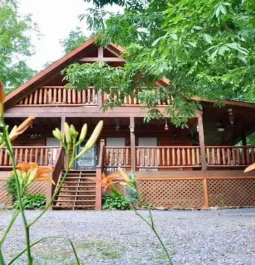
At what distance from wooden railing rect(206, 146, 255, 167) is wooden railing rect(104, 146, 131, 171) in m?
3.08

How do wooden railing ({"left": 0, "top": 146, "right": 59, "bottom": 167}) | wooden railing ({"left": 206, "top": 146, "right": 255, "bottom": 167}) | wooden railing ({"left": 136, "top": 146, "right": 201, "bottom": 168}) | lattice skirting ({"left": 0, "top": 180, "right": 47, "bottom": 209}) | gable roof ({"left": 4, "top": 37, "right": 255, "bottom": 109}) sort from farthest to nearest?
gable roof ({"left": 4, "top": 37, "right": 255, "bottom": 109}) → wooden railing ({"left": 206, "top": 146, "right": 255, "bottom": 167}) → wooden railing ({"left": 136, "top": 146, "right": 201, "bottom": 168}) → wooden railing ({"left": 0, "top": 146, "right": 59, "bottom": 167}) → lattice skirting ({"left": 0, "top": 180, "right": 47, "bottom": 209})

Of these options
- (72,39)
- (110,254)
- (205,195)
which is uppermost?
(72,39)

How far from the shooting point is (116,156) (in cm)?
1112

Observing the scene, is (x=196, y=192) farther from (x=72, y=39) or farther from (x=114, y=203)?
(x=72, y=39)

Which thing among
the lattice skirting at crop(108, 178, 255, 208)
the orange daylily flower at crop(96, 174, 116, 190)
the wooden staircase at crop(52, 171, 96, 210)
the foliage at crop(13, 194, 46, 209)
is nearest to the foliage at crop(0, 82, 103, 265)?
the orange daylily flower at crop(96, 174, 116, 190)

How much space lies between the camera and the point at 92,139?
62 cm

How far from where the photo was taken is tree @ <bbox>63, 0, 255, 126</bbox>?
370 cm

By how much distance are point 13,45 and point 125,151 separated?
14481mm

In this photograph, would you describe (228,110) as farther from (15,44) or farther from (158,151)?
(15,44)

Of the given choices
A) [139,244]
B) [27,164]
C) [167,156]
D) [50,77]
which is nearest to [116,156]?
[167,156]

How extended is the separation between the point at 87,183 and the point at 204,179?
4272 millimetres

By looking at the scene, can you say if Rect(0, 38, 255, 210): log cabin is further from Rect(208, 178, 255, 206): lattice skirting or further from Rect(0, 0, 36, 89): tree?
Rect(0, 0, 36, 89): tree

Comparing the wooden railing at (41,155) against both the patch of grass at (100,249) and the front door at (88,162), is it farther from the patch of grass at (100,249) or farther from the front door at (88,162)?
the patch of grass at (100,249)

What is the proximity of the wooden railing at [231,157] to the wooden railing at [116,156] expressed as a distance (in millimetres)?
3084
